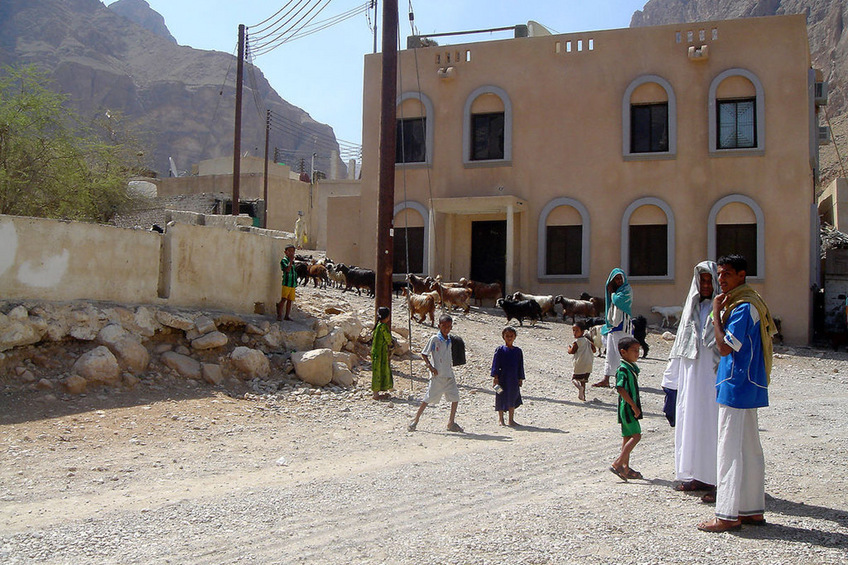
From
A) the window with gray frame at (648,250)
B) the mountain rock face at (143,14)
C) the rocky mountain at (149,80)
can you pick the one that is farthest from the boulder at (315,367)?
the mountain rock face at (143,14)

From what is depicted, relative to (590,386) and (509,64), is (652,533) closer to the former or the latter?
(590,386)

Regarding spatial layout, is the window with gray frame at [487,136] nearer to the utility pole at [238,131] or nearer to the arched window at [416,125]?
the arched window at [416,125]

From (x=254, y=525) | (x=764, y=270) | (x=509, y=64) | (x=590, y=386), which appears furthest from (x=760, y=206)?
(x=254, y=525)

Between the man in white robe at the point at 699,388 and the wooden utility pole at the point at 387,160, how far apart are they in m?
7.24

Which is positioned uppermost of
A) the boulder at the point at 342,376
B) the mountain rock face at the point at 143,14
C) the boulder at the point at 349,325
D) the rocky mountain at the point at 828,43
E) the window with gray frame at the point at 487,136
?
the mountain rock face at the point at 143,14

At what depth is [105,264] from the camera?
400 inches

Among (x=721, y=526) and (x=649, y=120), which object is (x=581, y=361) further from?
(x=649, y=120)

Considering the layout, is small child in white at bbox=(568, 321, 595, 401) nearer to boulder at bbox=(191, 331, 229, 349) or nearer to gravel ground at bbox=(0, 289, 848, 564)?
gravel ground at bbox=(0, 289, 848, 564)

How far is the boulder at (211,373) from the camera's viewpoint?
10234 millimetres

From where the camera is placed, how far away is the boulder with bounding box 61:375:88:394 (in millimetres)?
8844

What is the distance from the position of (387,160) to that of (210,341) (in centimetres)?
424

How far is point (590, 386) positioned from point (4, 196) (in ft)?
37.8

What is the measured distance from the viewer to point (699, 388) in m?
5.57

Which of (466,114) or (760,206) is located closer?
(760,206)
